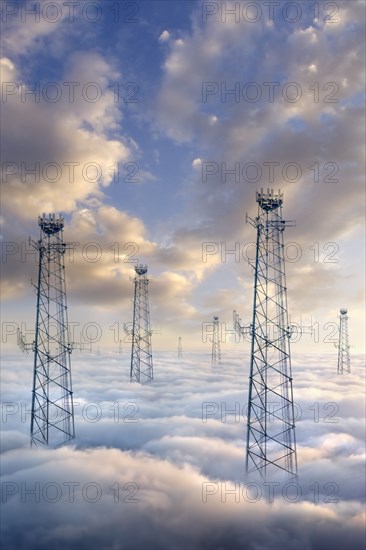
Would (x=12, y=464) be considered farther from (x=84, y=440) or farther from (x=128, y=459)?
(x=84, y=440)

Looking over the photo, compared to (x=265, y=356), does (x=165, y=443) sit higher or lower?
lower

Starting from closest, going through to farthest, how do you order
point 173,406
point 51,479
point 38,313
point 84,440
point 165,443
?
1. point 38,313
2. point 51,479
3. point 165,443
4. point 84,440
5. point 173,406

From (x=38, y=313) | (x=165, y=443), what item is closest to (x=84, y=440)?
(x=165, y=443)

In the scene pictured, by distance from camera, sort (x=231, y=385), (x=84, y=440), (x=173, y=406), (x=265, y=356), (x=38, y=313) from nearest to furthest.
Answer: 1. (x=265, y=356)
2. (x=38, y=313)
3. (x=84, y=440)
4. (x=173, y=406)
5. (x=231, y=385)

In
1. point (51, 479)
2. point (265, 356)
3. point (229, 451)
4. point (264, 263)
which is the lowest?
point (229, 451)

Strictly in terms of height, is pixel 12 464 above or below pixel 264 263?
below

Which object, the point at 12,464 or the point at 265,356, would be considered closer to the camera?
the point at 265,356

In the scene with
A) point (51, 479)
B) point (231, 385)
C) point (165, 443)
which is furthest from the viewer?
point (231, 385)

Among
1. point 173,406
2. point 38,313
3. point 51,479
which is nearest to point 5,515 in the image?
point 51,479

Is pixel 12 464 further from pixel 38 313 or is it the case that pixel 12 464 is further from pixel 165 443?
pixel 38 313
